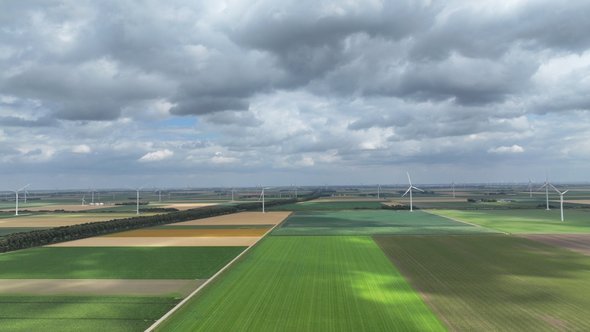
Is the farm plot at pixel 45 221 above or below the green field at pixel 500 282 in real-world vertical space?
below

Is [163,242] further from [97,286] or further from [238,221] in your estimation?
[238,221]

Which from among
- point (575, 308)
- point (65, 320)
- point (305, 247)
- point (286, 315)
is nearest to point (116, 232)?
point (305, 247)

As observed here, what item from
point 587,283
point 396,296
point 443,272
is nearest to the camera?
point 396,296

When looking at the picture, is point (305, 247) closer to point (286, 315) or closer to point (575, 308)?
point (286, 315)

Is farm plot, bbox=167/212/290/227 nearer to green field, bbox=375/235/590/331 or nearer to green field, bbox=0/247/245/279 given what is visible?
green field, bbox=0/247/245/279

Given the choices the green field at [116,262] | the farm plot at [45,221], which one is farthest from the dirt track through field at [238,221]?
the green field at [116,262]

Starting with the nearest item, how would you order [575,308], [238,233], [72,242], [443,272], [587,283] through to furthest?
[575,308] → [587,283] → [443,272] → [72,242] → [238,233]

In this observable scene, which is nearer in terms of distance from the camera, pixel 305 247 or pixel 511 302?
pixel 511 302

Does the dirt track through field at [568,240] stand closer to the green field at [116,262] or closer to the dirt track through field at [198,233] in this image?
the green field at [116,262]
